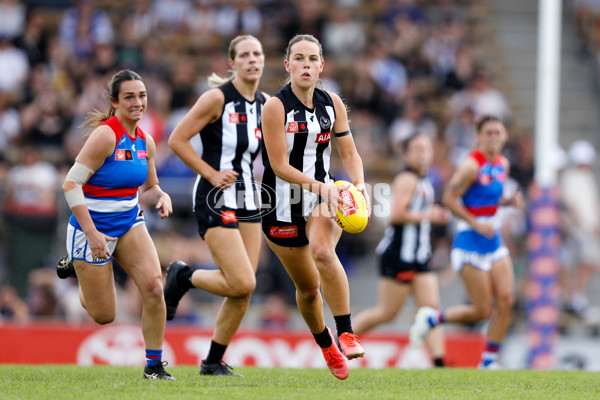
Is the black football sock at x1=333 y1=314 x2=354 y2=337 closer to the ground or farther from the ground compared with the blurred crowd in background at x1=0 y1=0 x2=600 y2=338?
closer to the ground

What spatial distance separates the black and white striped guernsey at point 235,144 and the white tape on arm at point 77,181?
1.30 metres

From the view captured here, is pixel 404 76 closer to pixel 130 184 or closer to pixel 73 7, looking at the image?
pixel 73 7

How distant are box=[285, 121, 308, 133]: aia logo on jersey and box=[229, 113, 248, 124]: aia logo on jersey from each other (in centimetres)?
118

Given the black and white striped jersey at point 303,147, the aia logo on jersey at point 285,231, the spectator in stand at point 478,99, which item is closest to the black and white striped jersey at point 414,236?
the black and white striped jersey at point 303,147

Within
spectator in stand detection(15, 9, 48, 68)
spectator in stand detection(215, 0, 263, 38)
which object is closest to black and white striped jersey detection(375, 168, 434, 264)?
spectator in stand detection(215, 0, 263, 38)

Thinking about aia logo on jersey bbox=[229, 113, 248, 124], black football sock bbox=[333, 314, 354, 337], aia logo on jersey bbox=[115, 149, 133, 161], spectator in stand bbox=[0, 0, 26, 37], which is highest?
spectator in stand bbox=[0, 0, 26, 37]

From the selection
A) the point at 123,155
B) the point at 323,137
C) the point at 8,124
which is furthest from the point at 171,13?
the point at 323,137

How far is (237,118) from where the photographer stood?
7836 millimetres

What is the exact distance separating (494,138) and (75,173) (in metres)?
4.97

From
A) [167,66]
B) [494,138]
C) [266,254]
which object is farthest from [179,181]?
[494,138]

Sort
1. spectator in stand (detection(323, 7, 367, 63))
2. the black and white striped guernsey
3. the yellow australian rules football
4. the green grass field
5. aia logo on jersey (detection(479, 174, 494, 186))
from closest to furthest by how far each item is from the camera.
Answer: the green grass field, the yellow australian rules football, the black and white striped guernsey, aia logo on jersey (detection(479, 174, 494, 186)), spectator in stand (detection(323, 7, 367, 63))

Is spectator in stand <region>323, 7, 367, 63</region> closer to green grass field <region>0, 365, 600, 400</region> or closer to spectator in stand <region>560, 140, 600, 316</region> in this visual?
spectator in stand <region>560, 140, 600, 316</region>

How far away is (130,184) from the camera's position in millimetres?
6926

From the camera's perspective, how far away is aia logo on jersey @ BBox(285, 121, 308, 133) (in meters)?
6.74
